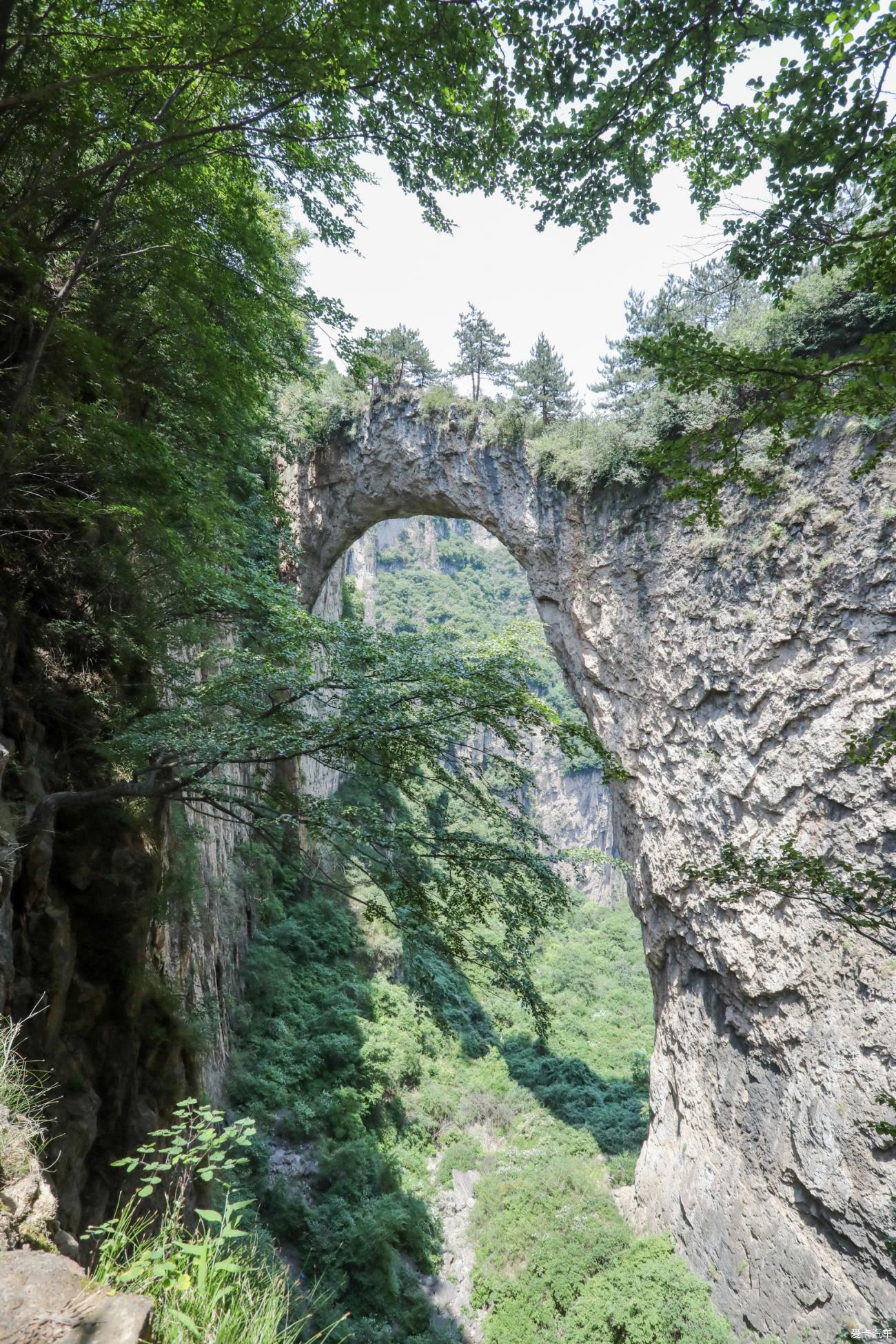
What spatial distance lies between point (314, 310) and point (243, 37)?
96.1 inches

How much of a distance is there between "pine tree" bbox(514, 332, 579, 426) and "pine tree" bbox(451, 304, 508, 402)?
284 cm

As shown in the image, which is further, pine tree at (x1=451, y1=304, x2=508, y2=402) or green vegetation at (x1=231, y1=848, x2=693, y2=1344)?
pine tree at (x1=451, y1=304, x2=508, y2=402)

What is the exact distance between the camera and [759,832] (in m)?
8.34

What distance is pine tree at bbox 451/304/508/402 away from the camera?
18125mm

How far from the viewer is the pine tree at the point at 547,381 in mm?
14555

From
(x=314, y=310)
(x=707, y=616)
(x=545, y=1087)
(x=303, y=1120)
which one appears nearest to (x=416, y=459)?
(x=707, y=616)

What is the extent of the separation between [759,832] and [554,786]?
104 ft

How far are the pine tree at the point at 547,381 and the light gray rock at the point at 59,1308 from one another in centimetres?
1500

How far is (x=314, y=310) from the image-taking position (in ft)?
18.1

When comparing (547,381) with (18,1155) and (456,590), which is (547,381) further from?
(456,590)

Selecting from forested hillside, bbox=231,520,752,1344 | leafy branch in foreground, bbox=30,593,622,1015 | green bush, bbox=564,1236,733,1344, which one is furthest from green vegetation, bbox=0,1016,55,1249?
green bush, bbox=564,1236,733,1344

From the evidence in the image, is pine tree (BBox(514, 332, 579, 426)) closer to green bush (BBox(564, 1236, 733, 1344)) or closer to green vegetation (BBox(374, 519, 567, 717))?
green bush (BBox(564, 1236, 733, 1344))

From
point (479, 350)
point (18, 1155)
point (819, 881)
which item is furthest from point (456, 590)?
point (18, 1155)

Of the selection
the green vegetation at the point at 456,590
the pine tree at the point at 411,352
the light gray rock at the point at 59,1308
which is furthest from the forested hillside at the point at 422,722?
the green vegetation at the point at 456,590
